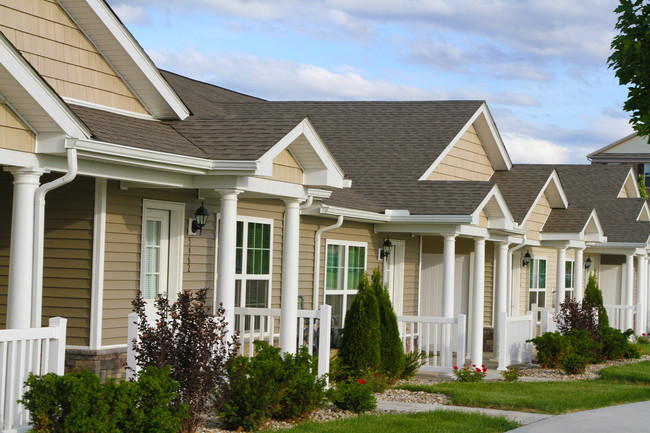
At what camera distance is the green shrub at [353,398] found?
11352mm

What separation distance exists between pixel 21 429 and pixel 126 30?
5533 mm

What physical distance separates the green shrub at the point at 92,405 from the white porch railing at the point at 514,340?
11081mm

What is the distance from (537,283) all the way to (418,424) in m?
15.8

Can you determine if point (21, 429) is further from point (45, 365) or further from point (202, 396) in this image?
point (202, 396)

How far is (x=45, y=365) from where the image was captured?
28.3ft

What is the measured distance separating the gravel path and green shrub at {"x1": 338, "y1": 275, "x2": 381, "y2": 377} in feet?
1.85

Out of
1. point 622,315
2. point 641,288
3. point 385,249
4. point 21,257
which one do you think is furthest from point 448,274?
point 641,288

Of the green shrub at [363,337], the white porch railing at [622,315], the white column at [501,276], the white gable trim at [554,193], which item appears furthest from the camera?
the white porch railing at [622,315]

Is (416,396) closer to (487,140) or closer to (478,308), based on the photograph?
(478,308)

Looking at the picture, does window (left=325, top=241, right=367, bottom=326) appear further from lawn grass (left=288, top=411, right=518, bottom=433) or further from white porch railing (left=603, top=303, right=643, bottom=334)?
white porch railing (left=603, top=303, right=643, bottom=334)

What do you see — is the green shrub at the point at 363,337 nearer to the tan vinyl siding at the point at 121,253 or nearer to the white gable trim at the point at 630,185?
the tan vinyl siding at the point at 121,253

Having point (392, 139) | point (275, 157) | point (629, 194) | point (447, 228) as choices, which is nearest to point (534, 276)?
point (392, 139)

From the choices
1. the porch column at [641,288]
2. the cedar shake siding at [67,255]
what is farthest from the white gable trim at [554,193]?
the cedar shake siding at [67,255]

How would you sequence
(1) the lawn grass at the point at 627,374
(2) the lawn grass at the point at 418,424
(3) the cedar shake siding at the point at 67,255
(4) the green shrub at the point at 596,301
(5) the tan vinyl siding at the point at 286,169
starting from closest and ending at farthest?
(2) the lawn grass at the point at 418,424 < (3) the cedar shake siding at the point at 67,255 < (5) the tan vinyl siding at the point at 286,169 < (1) the lawn grass at the point at 627,374 < (4) the green shrub at the point at 596,301
